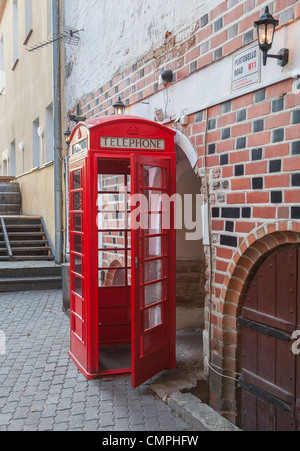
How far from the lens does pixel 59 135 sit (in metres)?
10.4

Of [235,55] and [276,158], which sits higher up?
[235,55]

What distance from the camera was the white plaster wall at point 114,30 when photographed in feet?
16.7

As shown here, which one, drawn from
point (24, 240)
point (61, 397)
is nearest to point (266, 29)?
point (61, 397)

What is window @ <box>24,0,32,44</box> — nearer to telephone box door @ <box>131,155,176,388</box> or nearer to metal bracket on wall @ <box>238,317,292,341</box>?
telephone box door @ <box>131,155,176,388</box>

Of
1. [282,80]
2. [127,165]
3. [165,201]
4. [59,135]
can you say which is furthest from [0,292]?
[282,80]

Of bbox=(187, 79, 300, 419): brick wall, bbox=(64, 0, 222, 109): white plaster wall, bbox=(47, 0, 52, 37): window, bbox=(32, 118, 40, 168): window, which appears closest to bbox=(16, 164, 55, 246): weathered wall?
bbox=(32, 118, 40, 168): window

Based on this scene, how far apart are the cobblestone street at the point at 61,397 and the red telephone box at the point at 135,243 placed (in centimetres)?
20

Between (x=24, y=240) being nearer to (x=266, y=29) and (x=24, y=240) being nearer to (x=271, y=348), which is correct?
(x=271, y=348)

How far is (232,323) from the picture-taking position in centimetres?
438

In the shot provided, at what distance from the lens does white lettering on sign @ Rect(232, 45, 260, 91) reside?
385 centimetres

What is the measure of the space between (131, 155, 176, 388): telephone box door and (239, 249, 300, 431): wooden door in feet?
2.97

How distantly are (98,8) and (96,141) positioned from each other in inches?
165

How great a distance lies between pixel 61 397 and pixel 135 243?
162 centimetres
